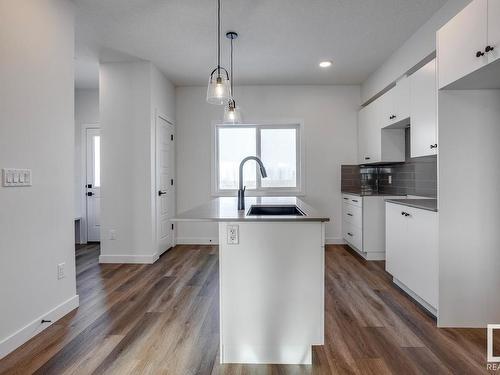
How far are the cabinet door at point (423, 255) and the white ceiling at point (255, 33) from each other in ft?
6.23

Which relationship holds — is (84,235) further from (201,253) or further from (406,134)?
(406,134)

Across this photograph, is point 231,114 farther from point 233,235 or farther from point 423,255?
point 423,255

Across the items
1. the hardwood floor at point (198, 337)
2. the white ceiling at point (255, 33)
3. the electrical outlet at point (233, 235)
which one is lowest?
the hardwood floor at point (198, 337)

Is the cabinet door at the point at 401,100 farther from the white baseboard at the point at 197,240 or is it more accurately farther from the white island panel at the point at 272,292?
the white baseboard at the point at 197,240

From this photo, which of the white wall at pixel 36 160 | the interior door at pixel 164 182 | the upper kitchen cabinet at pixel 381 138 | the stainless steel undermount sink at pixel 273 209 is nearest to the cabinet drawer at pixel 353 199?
the upper kitchen cabinet at pixel 381 138

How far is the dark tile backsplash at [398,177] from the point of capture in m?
3.48

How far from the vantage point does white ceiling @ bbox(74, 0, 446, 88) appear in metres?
2.78

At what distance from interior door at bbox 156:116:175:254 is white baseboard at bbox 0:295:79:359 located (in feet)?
5.74

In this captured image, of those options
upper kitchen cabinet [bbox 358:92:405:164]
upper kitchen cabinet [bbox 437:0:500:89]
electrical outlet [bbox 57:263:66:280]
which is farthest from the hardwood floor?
upper kitchen cabinet [bbox 437:0:500:89]

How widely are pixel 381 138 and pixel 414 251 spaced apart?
6.17 feet

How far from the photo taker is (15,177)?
2025 millimetres

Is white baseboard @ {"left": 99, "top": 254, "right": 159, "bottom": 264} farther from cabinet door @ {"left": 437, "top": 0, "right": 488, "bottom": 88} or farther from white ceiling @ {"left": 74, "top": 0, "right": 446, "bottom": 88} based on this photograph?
cabinet door @ {"left": 437, "top": 0, "right": 488, "bottom": 88}

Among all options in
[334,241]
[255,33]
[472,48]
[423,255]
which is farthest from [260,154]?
[472,48]

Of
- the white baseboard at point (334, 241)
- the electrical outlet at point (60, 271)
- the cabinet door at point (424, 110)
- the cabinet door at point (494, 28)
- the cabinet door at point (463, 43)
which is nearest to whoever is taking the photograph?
the cabinet door at point (494, 28)
